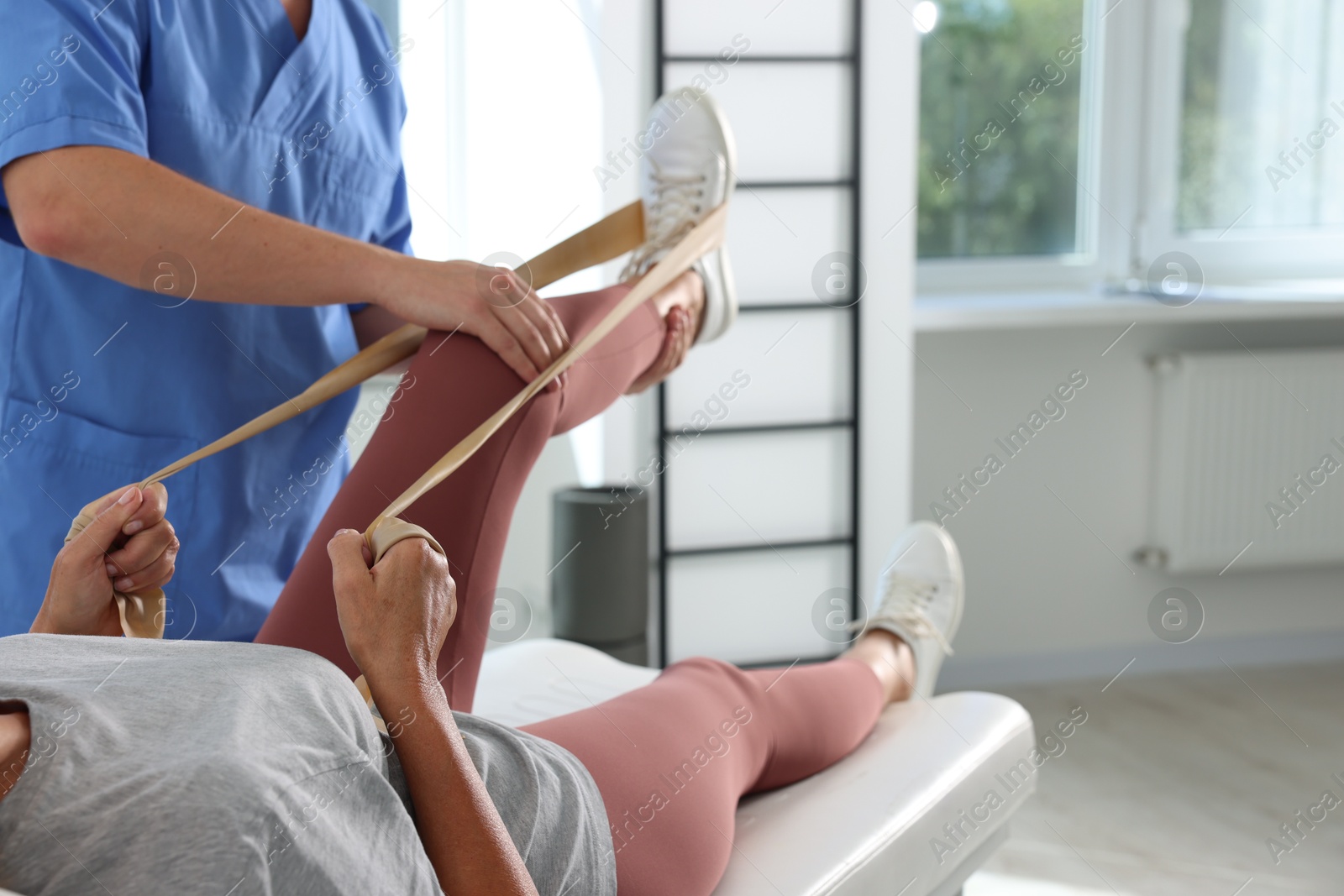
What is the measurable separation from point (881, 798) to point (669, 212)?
75cm

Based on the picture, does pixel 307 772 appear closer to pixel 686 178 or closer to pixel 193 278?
pixel 193 278

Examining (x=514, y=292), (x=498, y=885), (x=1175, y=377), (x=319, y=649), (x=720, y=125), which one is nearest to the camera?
(x=498, y=885)

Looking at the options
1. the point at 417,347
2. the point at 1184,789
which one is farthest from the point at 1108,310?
the point at 417,347

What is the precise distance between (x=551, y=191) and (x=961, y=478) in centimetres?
110

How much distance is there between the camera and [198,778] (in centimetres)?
47

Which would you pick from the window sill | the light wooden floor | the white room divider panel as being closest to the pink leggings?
the light wooden floor

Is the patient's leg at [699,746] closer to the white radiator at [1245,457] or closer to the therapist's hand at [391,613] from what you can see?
the therapist's hand at [391,613]

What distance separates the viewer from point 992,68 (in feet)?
8.02

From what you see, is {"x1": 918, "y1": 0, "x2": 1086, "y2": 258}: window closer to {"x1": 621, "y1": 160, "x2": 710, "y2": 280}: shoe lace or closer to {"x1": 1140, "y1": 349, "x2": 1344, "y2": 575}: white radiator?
{"x1": 1140, "y1": 349, "x2": 1344, "y2": 575}: white radiator

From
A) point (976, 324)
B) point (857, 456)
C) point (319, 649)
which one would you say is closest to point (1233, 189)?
point (976, 324)

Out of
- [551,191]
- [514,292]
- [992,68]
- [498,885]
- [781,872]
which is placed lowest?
[781,872]

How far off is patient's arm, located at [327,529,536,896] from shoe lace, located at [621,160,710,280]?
75 cm

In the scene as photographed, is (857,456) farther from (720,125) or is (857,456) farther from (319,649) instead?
(319,649)

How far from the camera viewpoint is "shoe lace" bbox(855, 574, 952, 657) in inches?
51.2
